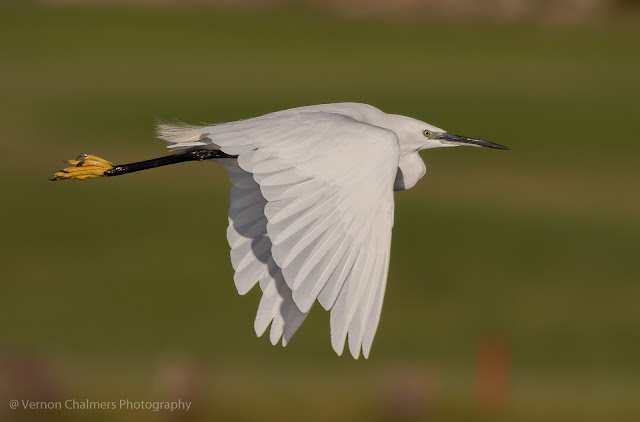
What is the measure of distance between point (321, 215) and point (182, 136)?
5.05 ft

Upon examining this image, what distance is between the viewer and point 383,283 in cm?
534

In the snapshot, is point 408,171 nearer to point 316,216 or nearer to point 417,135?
point 417,135

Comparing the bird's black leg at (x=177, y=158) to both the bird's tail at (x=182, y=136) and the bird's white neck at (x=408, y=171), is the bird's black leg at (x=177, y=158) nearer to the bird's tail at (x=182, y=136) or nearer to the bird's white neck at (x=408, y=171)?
the bird's tail at (x=182, y=136)

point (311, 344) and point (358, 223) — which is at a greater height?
point (358, 223)

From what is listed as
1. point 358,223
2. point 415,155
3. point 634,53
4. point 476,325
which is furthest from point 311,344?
point 634,53

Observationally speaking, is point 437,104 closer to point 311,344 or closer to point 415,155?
point 311,344

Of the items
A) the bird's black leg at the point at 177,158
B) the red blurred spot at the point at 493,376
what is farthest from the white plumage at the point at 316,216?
the red blurred spot at the point at 493,376

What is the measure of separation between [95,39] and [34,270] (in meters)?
11.7

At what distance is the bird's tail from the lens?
6.79 metres

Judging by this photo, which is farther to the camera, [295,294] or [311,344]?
[311,344]

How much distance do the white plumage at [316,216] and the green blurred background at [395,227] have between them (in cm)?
402

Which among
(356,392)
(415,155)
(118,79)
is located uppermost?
(415,155)

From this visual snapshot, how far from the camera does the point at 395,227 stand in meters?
17.5

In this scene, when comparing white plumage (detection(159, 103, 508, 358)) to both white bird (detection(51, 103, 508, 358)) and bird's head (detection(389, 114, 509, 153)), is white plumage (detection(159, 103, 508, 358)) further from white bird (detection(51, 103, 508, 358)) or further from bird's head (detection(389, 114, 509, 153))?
bird's head (detection(389, 114, 509, 153))
